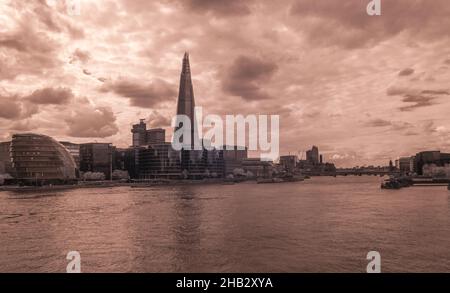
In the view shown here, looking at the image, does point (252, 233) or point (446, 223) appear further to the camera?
point (446, 223)

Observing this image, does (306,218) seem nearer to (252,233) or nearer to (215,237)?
(252,233)

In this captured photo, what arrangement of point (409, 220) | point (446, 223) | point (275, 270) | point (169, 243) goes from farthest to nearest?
1. point (409, 220)
2. point (446, 223)
3. point (169, 243)
4. point (275, 270)

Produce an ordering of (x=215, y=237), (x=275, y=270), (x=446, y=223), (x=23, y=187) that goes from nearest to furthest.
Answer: (x=275, y=270) → (x=215, y=237) → (x=446, y=223) → (x=23, y=187)

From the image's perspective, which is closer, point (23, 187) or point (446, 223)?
point (446, 223)

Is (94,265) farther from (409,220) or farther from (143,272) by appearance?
(409,220)

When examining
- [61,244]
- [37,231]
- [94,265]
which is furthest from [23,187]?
[94,265]

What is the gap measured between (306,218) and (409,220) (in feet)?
54.0

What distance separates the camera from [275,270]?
106ft

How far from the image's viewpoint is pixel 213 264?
3456cm

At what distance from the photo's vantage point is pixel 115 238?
47719mm

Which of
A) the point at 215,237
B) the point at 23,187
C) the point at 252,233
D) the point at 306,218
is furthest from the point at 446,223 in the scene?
the point at 23,187
